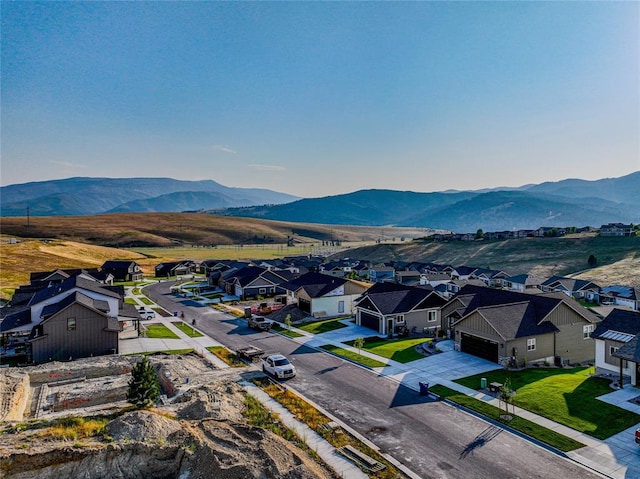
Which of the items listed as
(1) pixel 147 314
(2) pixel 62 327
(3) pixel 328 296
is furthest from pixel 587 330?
(1) pixel 147 314

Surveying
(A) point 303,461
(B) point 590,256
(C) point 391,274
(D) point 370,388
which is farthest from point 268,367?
(B) point 590,256

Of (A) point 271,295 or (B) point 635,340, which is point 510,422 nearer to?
(B) point 635,340

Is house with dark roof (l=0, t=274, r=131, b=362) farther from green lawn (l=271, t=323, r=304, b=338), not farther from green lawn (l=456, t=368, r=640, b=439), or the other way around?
green lawn (l=456, t=368, r=640, b=439)

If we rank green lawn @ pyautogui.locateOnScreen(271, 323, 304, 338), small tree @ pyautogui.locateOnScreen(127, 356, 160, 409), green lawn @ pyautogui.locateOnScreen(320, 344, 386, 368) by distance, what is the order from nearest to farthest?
small tree @ pyautogui.locateOnScreen(127, 356, 160, 409) → green lawn @ pyautogui.locateOnScreen(320, 344, 386, 368) → green lawn @ pyautogui.locateOnScreen(271, 323, 304, 338)

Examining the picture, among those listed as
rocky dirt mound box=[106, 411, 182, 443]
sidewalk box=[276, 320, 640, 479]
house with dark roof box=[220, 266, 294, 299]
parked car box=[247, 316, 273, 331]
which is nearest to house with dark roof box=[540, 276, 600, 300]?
sidewalk box=[276, 320, 640, 479]

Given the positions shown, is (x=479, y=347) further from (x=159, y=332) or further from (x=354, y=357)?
(x=159, y=332)

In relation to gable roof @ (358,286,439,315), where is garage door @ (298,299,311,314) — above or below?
below
